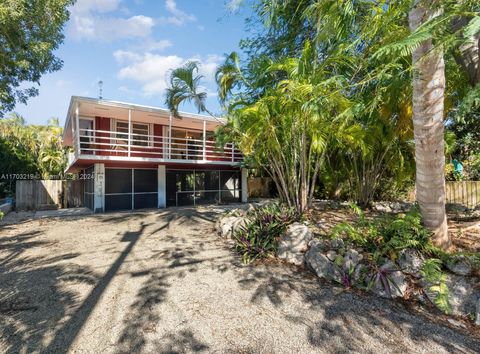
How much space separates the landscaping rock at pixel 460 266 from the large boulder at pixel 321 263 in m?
1.37

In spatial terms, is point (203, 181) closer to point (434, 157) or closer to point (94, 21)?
point (94, 21)

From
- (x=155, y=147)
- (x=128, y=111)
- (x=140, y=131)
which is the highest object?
(x=128, y=111)

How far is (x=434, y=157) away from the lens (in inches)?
140

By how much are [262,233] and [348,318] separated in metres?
2.40

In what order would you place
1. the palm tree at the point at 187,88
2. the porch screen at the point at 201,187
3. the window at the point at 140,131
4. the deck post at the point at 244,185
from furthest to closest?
the deck post at the point at 244,185 < the porch screen at the point at 201,187 < the window at the point at 140,131 < the palm tree at the point at 187,88

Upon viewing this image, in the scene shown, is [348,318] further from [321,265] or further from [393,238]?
[393,238]

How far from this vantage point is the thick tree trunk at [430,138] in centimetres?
335

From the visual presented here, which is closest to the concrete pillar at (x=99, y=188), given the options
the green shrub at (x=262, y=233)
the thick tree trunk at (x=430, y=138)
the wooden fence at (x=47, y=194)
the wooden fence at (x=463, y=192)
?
the wooden fence at (x=47, y=194)

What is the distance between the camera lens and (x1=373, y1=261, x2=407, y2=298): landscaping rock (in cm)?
340

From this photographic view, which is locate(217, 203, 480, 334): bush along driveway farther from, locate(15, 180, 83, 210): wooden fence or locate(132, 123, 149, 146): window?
locate(15, 180, 83, 210): wooden fence

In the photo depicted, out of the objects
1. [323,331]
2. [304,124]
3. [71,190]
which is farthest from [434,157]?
[71,190]

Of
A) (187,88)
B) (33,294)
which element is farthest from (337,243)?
(187,88)

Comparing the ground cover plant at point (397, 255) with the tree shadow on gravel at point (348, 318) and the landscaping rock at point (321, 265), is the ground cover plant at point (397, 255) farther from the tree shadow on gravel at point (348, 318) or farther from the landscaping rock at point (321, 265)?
the tree shadow on gravel at point (348, 318)

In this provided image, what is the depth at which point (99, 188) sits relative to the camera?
1084cm
